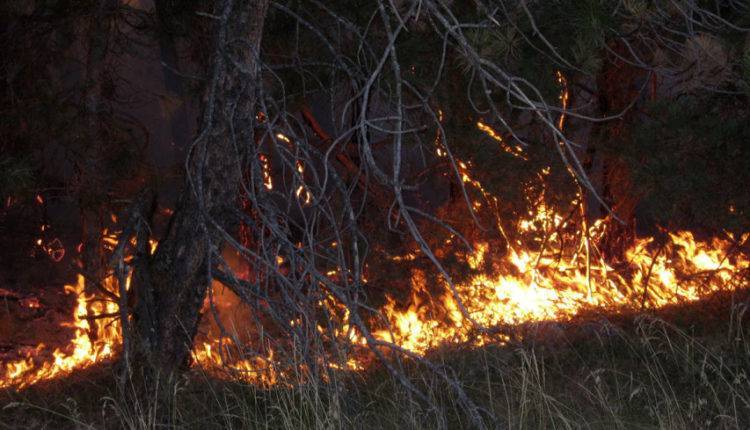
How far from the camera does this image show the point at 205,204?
202 inches

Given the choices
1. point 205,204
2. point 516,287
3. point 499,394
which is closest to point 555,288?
point 516,287

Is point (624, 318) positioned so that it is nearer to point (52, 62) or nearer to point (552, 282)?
point (552, 282)

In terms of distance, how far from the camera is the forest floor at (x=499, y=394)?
462 centimetres

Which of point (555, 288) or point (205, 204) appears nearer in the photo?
point (205, 204)

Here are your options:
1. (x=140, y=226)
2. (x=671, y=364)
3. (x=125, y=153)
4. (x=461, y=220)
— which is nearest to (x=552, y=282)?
(x=461, y=220)

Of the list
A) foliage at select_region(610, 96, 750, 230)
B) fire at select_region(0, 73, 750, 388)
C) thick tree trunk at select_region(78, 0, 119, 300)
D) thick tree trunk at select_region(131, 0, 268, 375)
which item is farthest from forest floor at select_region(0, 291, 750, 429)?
thick tree trunk at select_region(78, 0, 119, 300)

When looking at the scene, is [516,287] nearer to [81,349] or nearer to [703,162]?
[703,162]

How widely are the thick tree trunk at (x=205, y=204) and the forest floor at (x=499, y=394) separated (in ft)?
0.90

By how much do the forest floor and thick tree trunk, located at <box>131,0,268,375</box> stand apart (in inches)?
10.8

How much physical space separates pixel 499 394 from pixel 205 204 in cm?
199

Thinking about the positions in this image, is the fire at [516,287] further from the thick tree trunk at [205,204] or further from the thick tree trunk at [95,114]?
the thick tree trunk at [205,204]

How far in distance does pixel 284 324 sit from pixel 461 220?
11.8 ft

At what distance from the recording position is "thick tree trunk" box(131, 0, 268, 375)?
16.3ft

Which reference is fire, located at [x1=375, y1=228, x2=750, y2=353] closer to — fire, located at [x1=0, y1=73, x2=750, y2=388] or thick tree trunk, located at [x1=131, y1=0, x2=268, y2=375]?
fire, located at [x1=0, y1=73, x2=750, y2=388]
